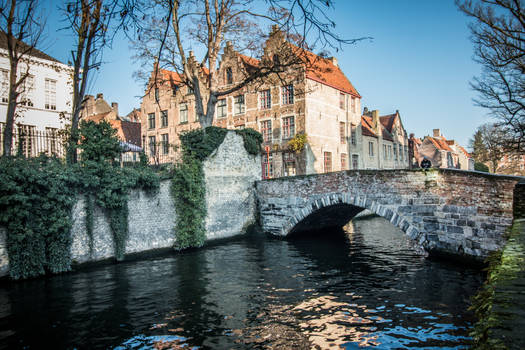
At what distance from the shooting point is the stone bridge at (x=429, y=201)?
8.79 metres

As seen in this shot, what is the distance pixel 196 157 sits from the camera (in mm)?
13758

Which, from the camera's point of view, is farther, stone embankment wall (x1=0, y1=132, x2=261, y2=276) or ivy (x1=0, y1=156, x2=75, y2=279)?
stone embankment wall (x1=0, y1=132, x2=261, y2=276)

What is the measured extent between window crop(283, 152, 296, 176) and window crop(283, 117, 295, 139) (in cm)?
122

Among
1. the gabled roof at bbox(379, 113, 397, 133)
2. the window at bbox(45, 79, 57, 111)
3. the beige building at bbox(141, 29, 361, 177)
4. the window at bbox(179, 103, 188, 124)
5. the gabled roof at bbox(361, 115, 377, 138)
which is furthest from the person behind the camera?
the gabled roof at bbox(379, 113, 397, 133)

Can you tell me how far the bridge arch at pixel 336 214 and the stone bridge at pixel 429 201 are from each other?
0.09 ft

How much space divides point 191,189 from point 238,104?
46.1ft

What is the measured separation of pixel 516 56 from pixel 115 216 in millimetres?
14060

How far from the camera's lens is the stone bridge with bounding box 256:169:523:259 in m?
8.79

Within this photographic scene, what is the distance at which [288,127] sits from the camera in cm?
2311

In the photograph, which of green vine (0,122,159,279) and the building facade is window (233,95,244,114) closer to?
the building facade

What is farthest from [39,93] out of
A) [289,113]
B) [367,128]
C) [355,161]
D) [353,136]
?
[367,128]

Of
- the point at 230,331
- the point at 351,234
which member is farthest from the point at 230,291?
the point at 351,234

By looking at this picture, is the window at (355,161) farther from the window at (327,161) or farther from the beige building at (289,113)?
the window at (327,161)

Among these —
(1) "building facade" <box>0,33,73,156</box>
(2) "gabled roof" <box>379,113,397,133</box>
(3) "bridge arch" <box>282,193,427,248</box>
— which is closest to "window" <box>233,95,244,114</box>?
(1) "building facade" <box>0,33,73,156</box>
